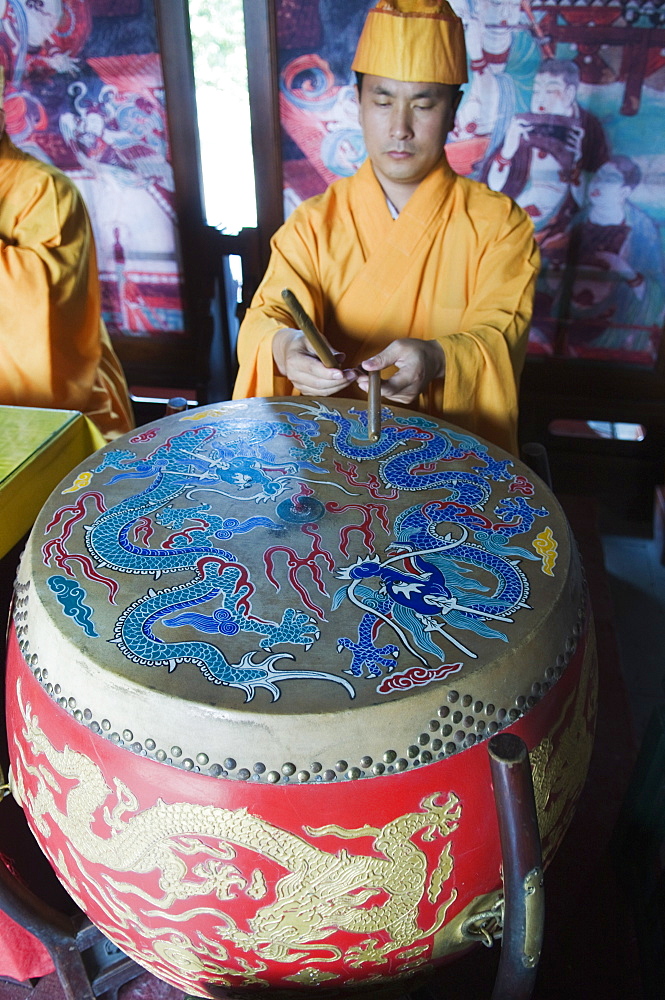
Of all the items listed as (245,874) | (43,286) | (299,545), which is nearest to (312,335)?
(299,545)

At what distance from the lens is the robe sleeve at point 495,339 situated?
1837 mm

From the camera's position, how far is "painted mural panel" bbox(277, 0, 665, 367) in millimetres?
2686

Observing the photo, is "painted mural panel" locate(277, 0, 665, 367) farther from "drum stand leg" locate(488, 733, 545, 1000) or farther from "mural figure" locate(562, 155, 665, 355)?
"drum stand leg" locate(488, 733, 545, 1000)

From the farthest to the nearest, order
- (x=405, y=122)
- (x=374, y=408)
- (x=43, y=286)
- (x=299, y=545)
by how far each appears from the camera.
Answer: (x=43, y=286) < (x=405, y=122) < (x=374, y=408) < (x=299, y=545)

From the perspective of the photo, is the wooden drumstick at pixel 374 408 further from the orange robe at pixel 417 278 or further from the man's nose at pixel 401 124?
the man's nose at pixel 401 124

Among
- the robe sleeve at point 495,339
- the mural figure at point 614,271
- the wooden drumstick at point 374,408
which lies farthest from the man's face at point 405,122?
the mural figure at point 614,271

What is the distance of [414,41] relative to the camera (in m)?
1.70

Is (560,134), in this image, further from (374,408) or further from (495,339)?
(374,408)

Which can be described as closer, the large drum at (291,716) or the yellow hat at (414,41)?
the large drum at (291,716)

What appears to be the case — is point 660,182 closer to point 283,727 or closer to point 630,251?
point 630,251

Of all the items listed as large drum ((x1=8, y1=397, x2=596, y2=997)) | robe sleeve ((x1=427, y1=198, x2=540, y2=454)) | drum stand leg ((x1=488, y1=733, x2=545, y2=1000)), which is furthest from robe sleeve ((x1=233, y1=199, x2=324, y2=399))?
drum stand leg ((x1=488, y1=733, x2=545, y2=1000))

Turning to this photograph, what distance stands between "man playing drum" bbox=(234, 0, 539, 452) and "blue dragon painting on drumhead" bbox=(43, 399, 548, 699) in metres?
0.34

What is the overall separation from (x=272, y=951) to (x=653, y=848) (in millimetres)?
964

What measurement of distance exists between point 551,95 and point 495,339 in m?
1.41
